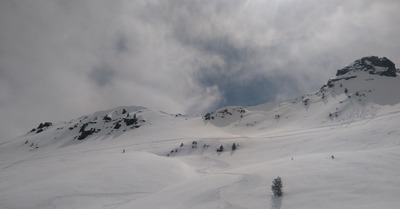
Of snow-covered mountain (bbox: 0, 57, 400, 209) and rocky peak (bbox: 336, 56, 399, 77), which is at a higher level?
rocky peak (bbox: 336, 56, 399, 77)

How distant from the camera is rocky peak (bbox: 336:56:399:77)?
112812 mm

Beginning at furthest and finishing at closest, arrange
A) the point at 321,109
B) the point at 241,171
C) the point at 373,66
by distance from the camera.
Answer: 1. the point at 373,66
2. the point at 321,109
3. the point at 241,171

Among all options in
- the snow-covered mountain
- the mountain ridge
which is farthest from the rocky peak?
the snow-covered mountain

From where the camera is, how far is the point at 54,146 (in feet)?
335

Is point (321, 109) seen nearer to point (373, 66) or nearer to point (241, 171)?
point (373, 66)

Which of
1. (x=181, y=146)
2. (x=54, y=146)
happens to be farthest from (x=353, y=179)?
(x=54, y=146)

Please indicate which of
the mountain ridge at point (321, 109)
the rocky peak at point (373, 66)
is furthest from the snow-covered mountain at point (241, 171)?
the rocky peak at point (373, 66)

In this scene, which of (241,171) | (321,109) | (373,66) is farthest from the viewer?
(373,66)

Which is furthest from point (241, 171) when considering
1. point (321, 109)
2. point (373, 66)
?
point (373, 66)

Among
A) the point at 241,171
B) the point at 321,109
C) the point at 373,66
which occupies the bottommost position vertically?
the point at 241,171

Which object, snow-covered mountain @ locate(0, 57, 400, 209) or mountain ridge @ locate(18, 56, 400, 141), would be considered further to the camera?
mountain ridge @ locate(18, 56, 400, 141)

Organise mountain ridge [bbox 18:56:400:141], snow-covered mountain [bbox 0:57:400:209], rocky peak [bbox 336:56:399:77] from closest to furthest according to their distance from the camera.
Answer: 1. snow-covered mountain [bbox 0:57:400:209]
2. mountain ridge [bbox 18:56:400:141]
3. rocky peak [bbox 336:56:399:77]

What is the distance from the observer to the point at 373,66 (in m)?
119

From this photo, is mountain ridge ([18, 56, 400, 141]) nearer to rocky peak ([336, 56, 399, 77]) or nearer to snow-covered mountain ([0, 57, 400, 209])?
rocky peak ([336, 56, 399, 77])
